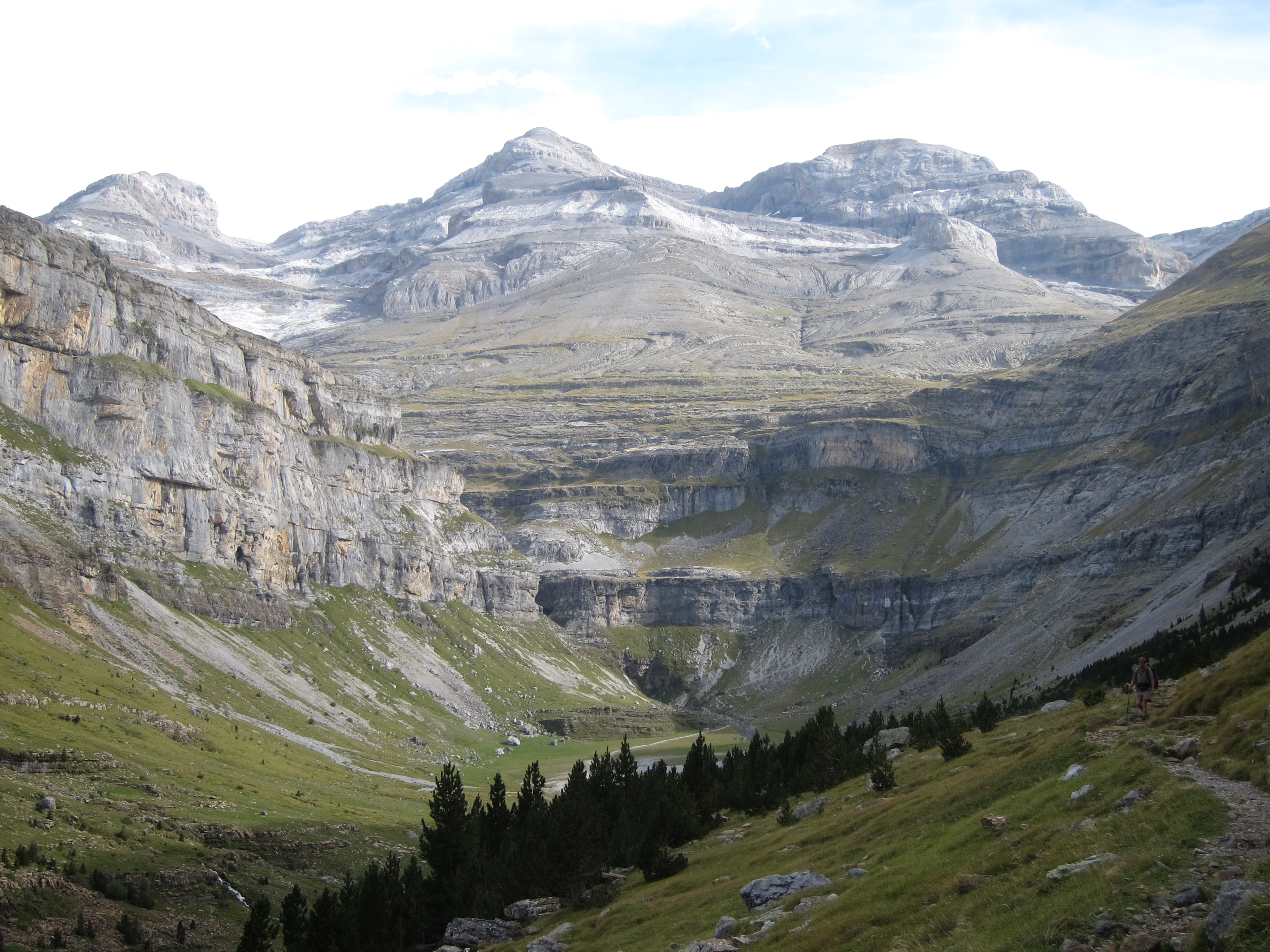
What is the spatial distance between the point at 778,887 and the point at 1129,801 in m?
14.7

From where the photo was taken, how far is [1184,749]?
35.4m

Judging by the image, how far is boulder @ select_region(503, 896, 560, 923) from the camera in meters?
64.2

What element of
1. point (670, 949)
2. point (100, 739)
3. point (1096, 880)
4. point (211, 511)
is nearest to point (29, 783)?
point (100, 739)

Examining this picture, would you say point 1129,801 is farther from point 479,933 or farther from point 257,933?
point 479,933

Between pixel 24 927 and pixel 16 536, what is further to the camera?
Result: pixel 16 536

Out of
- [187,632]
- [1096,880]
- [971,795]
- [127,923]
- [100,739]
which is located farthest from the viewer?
[187,632]

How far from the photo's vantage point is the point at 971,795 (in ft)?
145

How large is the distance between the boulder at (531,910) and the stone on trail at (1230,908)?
47.3 m

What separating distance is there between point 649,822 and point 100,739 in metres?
55.4

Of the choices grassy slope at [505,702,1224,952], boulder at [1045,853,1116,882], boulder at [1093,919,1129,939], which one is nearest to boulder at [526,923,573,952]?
grassy slope at [505,702,1224,952]

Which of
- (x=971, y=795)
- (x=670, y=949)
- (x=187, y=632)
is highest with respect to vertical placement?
(x=971, y=795)

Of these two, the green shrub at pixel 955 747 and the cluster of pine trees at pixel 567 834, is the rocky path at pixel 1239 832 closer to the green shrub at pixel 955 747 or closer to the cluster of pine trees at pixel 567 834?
the green shrub at pixel 955 747

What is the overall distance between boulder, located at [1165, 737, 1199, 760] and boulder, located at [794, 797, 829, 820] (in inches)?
1195

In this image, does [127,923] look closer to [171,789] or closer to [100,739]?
[171,789]
